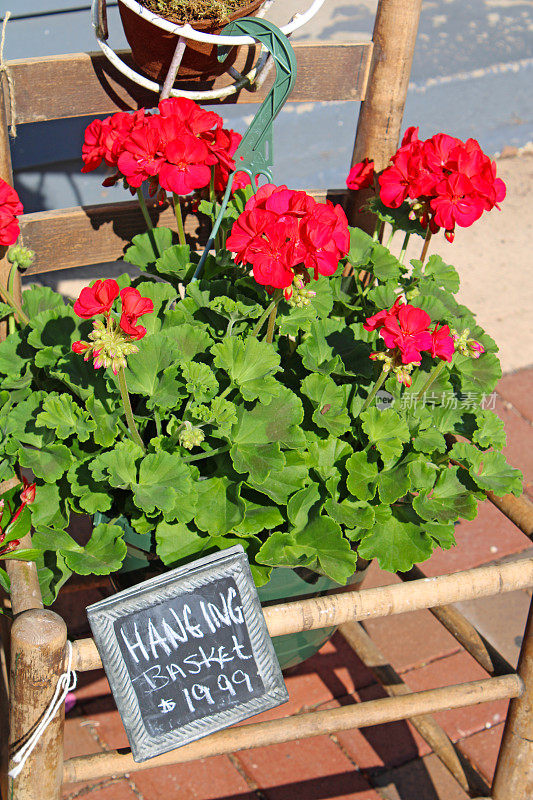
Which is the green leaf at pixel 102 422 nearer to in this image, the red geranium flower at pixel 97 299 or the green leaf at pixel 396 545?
the red geranium flower at pixel 97 299

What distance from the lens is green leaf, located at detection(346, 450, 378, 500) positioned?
1170 mm

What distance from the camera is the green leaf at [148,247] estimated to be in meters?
1.46

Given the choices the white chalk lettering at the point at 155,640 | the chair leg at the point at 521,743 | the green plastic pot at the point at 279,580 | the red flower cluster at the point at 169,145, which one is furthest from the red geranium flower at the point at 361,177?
the white chalk lettering at the point at 155,640

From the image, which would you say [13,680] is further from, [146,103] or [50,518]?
[146,103]

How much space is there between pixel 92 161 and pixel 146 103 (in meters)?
0.18

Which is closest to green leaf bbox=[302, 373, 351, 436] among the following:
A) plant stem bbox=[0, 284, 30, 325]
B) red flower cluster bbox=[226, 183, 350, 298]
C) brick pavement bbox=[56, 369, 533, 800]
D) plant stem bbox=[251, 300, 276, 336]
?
plant stem bbox=[251, 300, 276, 336]

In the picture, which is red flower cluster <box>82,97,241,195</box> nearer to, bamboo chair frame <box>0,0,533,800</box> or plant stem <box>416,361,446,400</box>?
bamboo chair frame <box>0,0,533,800</box>

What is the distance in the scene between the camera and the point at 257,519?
114 centimetres

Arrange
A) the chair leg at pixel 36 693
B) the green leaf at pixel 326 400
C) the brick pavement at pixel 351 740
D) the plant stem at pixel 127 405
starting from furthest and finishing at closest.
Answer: the brick pavement at pixel 351 740 → the green leaf at pixel 326 400 → the plant stem at pixel 127 405 → the chair leg at pixel 36 693

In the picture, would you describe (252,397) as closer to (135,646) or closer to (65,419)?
(65,419)

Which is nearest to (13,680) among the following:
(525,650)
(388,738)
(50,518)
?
(50,518)

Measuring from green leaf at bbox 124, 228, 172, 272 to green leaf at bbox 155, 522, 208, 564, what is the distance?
1.81ft

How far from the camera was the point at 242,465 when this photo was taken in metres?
1.11

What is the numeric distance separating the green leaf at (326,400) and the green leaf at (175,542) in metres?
0.26
